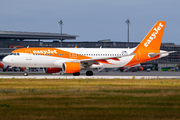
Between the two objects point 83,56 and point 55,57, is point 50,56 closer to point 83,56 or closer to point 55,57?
point 55,57

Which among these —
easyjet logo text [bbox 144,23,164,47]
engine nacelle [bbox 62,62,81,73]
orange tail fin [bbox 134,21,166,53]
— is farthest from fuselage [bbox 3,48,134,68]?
easyjet logo text [bbox 144,23,164,47]

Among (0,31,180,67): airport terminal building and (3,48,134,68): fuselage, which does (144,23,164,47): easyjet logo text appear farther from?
(0,31,180,67): airport terminal building

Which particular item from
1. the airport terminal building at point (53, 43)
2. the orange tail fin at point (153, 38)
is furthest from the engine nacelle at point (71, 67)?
the airport terminal building at point (53, 43)

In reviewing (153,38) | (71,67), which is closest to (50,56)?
(71,67)

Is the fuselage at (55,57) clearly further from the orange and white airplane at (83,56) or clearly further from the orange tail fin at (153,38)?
the orange tail fin at (153,38)

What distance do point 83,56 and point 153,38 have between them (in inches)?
456

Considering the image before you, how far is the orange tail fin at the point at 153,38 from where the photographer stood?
47.9 metres

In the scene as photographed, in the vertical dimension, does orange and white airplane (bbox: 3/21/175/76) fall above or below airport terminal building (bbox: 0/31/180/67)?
below

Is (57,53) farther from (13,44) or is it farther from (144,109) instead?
(13,44)

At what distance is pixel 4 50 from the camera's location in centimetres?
10888

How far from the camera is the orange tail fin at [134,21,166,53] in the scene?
47.9m

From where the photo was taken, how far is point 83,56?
45.5m

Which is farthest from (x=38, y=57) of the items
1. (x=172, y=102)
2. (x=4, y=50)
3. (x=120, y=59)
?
(x=4, y=50)

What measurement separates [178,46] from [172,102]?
146458 mm
